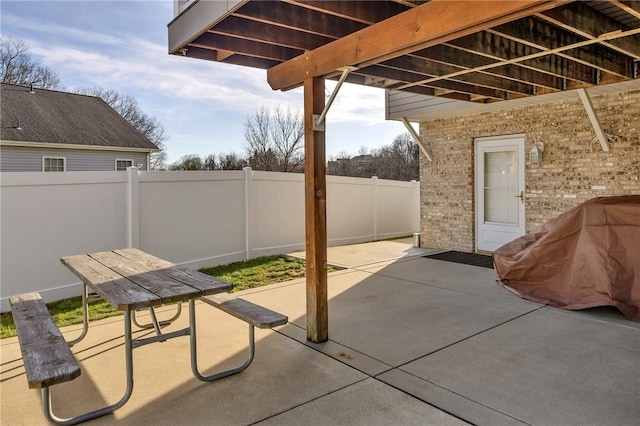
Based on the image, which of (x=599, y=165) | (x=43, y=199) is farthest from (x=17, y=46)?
(x=599, y=165)

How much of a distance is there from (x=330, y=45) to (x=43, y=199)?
12.5 ft

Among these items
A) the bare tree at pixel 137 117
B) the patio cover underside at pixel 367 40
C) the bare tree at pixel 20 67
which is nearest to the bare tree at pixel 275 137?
the bare tree at pixel 137 117

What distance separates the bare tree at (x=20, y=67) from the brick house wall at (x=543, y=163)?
789 inches

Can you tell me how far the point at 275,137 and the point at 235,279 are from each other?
16.0 meters

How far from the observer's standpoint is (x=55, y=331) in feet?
9.06

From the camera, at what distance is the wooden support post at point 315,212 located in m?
3.75

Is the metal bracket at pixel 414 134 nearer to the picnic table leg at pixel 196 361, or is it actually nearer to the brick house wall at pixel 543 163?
the brick house wall at pixel 543 163

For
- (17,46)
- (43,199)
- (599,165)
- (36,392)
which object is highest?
(17,46)

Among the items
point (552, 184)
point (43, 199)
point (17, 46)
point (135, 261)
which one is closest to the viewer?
point (135, 261)

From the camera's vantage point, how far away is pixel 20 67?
20250 millimetres

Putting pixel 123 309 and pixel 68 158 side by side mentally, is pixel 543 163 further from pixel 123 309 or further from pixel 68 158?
pixel 68 158

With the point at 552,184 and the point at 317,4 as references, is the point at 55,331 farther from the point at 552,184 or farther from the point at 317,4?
the point at 552,184

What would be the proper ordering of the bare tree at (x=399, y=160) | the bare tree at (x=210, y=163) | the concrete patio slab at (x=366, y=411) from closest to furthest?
1. the concrete patio slab at (x=366, y=411)
2. the bare tree at (x=399, y=160)
3. the bare tree at (x=210, y=163)

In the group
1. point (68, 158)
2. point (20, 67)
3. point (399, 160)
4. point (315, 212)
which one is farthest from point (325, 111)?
point (20, 67)
